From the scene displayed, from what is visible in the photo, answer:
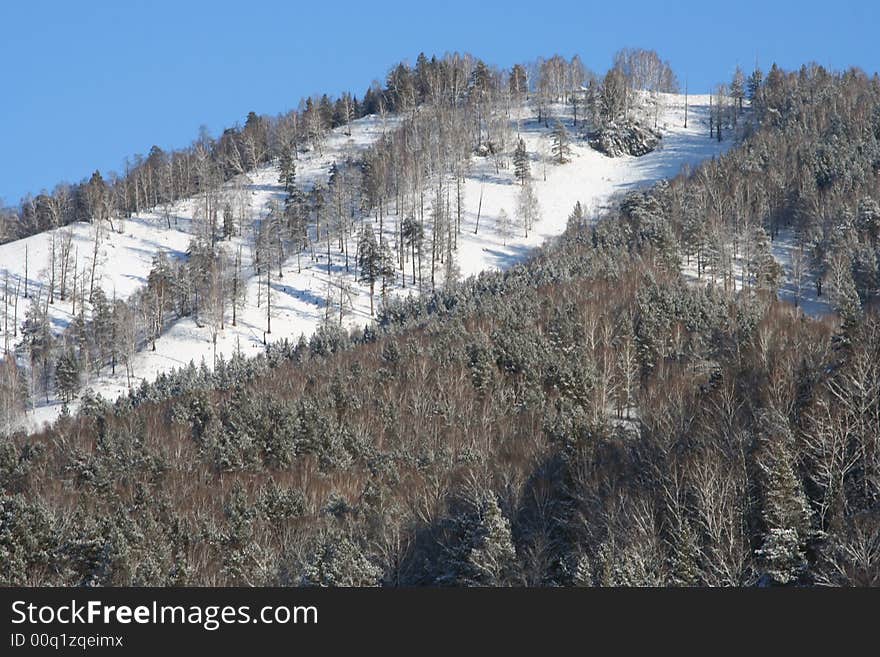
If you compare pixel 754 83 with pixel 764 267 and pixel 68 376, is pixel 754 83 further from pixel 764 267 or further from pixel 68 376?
pixel 68 376

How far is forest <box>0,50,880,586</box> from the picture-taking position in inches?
1432

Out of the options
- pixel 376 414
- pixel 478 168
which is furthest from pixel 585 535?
pixel 478 168

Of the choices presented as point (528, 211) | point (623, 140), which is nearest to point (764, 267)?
point (528, 211)

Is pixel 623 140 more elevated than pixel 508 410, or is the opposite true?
pixel 623 140

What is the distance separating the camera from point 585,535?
130ft

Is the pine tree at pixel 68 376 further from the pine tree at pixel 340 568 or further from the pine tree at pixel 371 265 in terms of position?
the pine tree at pixel 340 568

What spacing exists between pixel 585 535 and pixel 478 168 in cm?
12113

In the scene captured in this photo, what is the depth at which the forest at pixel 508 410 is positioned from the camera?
36375mm

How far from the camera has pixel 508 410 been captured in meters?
61.1

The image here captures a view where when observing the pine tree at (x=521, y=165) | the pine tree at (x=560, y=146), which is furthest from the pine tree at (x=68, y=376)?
the pine tree at (x=560, y=146)

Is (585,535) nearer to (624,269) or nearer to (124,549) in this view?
(124,549)

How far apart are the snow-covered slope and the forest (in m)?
2.88

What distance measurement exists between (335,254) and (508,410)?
6758 centimetres

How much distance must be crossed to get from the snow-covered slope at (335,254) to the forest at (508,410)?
2.88 meters
